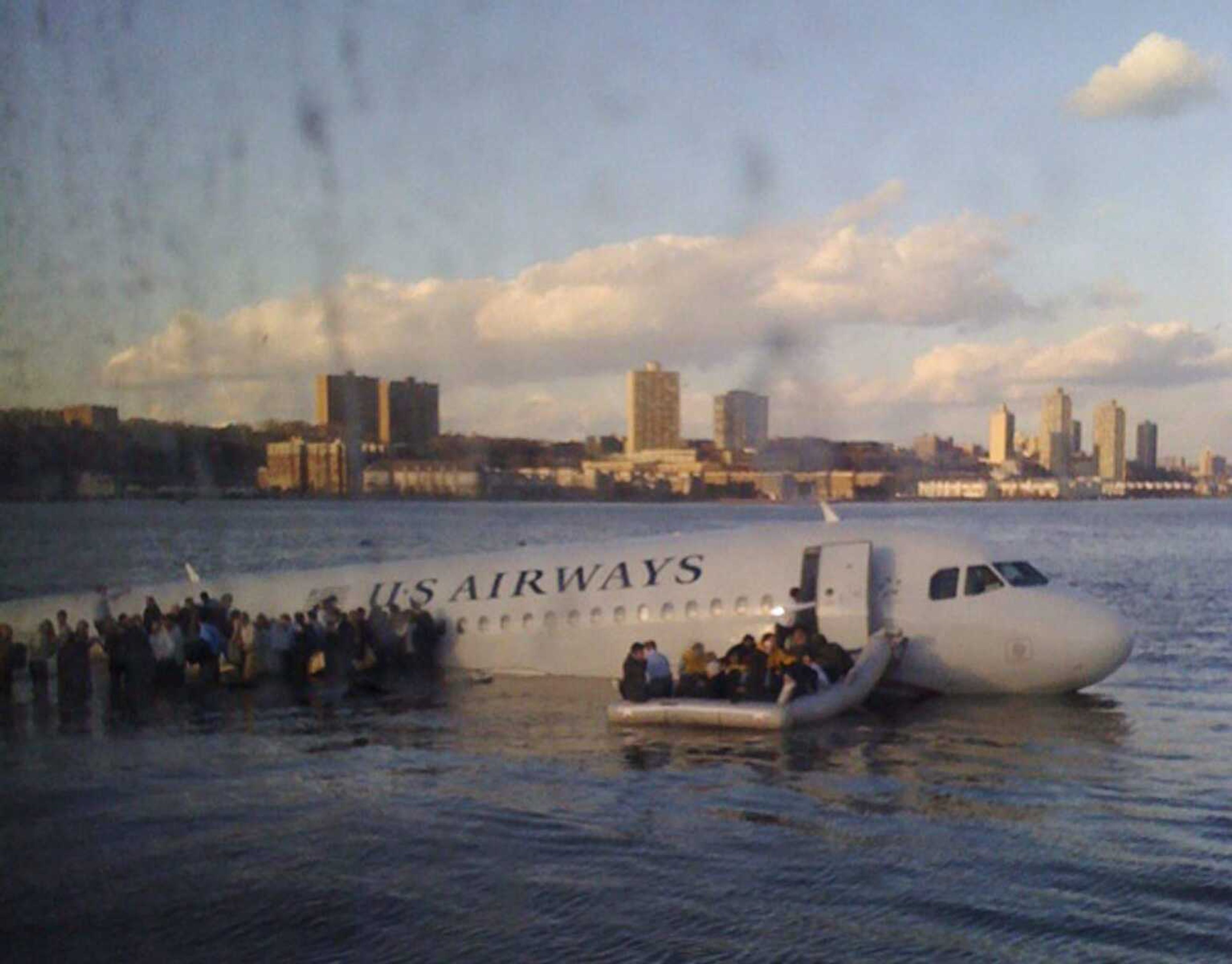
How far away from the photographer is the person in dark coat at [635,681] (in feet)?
75.7

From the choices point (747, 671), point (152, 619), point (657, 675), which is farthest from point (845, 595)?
point (152, 619)

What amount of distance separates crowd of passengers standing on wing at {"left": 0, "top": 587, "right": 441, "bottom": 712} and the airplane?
2.76ft

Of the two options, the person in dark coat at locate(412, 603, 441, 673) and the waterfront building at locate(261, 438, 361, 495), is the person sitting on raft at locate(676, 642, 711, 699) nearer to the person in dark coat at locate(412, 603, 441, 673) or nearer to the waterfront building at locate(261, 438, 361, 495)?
the person in dark coat at locate(412, 603, 441, 673)

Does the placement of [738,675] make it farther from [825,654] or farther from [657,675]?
[825,654]

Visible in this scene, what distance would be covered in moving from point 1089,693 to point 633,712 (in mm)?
10331

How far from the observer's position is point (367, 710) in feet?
82.8

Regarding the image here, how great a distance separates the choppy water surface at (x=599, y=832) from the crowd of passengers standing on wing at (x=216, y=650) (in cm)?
72

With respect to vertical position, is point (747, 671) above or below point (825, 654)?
below

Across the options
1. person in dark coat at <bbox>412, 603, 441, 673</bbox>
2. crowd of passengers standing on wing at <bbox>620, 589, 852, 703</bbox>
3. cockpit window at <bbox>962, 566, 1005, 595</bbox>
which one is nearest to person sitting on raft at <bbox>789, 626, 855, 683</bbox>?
crowd of passengers standing on wing at <bbox>620, 589, 852, 703</bbox>

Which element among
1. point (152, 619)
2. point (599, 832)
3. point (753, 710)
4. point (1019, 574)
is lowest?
point (599, 832)

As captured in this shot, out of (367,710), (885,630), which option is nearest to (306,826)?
(367,710)

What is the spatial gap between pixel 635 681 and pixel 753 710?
82.9 inches

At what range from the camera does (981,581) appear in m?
24.9

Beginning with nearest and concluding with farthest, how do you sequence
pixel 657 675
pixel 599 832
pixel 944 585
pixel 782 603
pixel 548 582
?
pixel 599 832
pixel 657 675
pixel 944 585
pixel 782 603
pixel 548 582
